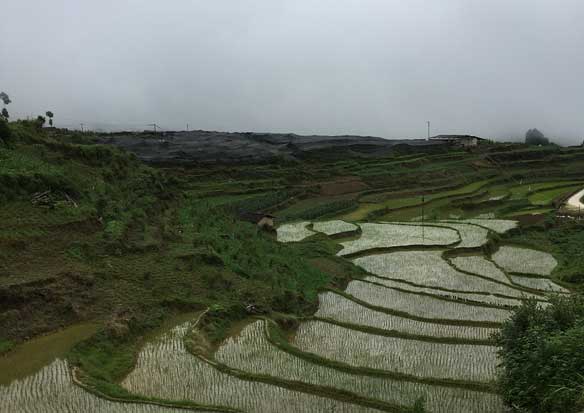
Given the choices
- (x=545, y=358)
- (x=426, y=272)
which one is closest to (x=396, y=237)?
(x=426, y=272)

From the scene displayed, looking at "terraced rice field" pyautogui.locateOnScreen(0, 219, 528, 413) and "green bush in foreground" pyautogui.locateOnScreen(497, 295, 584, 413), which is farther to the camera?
"terraced rice field" pyautogui.locateOnScreen(0, 219, 528, 413)

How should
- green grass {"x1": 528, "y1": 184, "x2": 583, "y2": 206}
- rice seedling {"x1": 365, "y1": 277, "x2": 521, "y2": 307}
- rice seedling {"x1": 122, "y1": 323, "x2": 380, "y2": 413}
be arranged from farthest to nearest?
green grass {"x1": 528, "y1": 184, "x2": 583, "y2": 206}, rice seedling {"x1": 365, "y1": 277, "x2": 521, "y2": 307}, rice seedling {"x1": 122, "y1": 323, "x2": 380, "y2": 413}

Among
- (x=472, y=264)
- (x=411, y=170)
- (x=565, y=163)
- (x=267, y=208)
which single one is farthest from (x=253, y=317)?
(x=565, y=163)

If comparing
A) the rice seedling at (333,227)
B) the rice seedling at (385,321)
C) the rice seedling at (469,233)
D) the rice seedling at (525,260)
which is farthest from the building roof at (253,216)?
the rice seedling at (525,260)

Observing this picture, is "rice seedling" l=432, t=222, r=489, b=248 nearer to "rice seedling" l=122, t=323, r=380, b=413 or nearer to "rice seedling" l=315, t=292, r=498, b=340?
"rice seedling" l=315, t=292, r=498, b=340

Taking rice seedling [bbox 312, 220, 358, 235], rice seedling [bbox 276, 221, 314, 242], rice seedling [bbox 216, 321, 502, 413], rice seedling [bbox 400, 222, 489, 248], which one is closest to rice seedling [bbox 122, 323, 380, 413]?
rice seedling [bbox 216, 321, 502, 413]

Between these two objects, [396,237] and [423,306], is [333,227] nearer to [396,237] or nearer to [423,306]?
[396,237]
